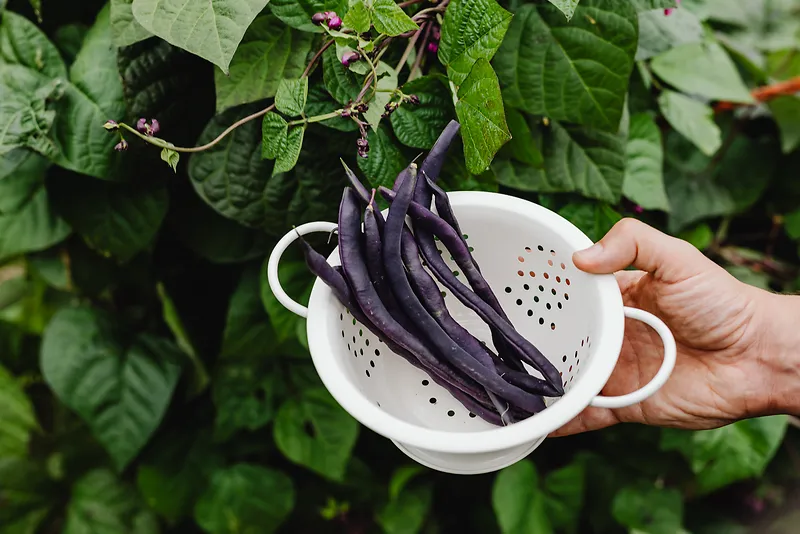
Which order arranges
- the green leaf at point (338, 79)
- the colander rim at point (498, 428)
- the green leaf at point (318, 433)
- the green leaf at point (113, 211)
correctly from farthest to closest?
the green leaf at point (318, 433) < the green leaf at point (113, 211) < the green leaf at point (338, 79) < the colander rim at point (498, 428)

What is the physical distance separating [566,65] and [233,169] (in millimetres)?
398

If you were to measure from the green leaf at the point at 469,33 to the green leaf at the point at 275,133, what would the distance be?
0.17 metres

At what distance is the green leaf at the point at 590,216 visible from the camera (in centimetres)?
78

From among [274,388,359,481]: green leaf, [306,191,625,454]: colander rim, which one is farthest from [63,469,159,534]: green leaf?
[306,191,625,454]: colander rim

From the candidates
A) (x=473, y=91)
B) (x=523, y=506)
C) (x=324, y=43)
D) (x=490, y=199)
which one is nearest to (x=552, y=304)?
(x=490, y=199)

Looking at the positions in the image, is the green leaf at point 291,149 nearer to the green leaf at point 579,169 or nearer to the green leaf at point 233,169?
the green leaf at point 233,169

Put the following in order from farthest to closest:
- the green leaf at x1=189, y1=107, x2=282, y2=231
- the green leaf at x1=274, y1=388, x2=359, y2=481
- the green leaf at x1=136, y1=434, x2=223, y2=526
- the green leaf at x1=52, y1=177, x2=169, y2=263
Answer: the green leaf at x1=136, y1=434, x2=223, y2=526
the green leaf at x1=274, y1=388, x2=359, y2=481
the green leaf at x1=52, y1=177, x2=169, y2=263
the green leaf at x1=189, y1=107, x2=282, y2=231

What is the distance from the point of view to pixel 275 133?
23.1 inches

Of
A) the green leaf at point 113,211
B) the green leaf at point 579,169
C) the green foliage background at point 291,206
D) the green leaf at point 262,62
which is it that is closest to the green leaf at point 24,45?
the green foliage background at point 291,206

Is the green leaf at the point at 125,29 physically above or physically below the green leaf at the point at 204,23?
below

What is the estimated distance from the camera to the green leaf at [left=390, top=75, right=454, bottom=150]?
63cm

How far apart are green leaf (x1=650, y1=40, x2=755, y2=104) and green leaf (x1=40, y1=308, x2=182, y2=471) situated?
3.12ft

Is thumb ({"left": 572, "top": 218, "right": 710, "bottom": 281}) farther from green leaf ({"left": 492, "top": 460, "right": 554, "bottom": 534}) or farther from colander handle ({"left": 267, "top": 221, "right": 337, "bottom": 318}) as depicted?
green leaf ({"left": 492, "top": 460, "right": 554, "bottom": 534})

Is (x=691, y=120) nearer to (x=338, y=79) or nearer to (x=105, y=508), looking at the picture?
(x=338, y=79)
